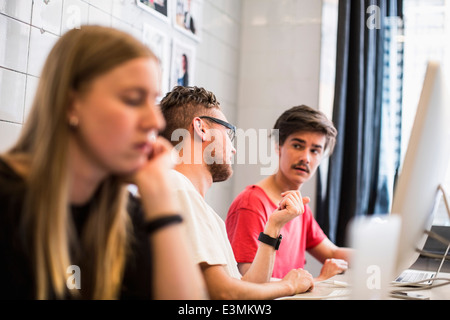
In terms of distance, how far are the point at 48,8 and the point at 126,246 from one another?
1.27 meters

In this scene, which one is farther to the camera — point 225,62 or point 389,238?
point 225,62

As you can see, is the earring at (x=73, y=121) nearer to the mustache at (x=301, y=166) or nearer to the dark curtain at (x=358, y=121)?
the mustache at (x=301, y=166)

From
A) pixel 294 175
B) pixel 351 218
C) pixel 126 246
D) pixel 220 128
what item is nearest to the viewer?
pixel 126 246

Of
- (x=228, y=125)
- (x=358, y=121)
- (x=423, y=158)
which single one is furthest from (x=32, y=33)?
(x=358, y=121)

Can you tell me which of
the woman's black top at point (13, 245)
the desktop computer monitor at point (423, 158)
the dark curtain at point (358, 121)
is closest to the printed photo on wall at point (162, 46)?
the dark curtain at point (358, 121)

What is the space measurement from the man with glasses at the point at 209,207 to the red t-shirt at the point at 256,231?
0.28 meters

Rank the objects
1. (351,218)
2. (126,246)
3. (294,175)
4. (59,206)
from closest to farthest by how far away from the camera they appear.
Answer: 1. (59,206)
2. (126,246)
3. (294,175)
4. (351,218)

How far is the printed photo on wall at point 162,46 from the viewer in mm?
2480

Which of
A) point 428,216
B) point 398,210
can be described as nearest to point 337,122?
point 428,216

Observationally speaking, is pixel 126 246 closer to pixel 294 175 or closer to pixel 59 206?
pixel 59 206

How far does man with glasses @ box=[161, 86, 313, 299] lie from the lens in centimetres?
119

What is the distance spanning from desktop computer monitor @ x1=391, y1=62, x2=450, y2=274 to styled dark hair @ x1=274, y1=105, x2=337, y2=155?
90cm

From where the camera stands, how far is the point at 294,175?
2043 millimetres

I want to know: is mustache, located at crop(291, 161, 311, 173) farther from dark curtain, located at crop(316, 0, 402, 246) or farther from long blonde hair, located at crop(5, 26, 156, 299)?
long blonde hair, located at crop(5, 26, 156, 299)
